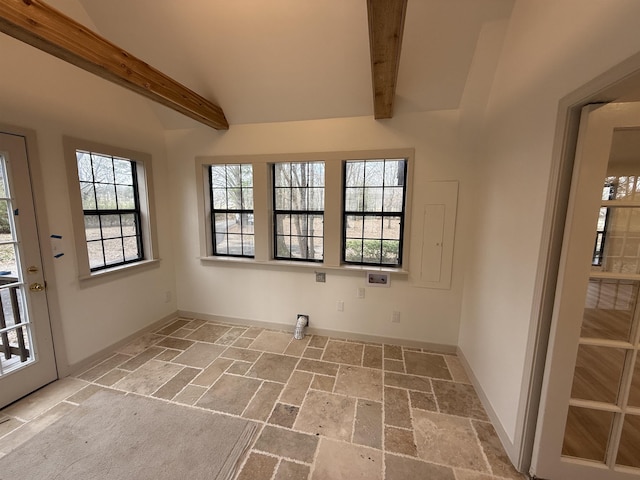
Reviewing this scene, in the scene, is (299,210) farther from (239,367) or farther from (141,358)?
(141,358)

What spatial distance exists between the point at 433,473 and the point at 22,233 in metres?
3.47

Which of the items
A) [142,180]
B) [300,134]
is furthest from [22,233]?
[300,134]

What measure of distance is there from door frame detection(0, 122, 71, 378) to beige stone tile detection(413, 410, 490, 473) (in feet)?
10.4

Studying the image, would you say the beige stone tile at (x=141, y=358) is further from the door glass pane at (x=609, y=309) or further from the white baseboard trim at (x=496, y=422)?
the door glass pane at (x=609, y=309)

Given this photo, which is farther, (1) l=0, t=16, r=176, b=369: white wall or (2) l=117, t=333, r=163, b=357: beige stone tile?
(2) l=117, t=333, r=163, b=357: beige stone tile

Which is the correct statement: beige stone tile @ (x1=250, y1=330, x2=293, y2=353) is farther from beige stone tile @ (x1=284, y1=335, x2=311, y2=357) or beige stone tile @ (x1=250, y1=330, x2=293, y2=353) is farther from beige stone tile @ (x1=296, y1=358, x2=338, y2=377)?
beige stone tile @ (x1=296, y1=358, x2=338, y2=377)

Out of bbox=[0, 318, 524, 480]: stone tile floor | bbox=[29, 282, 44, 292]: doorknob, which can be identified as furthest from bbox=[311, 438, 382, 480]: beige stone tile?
bbox=[29, 282, 44, 292]: doorknob

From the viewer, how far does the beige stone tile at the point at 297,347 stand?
2.77 m

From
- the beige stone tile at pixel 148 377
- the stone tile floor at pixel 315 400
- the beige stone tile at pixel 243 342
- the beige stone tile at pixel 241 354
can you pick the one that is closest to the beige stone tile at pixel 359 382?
the stone tile floor at pixel 315 400

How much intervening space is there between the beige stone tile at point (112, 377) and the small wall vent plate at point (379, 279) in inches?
104

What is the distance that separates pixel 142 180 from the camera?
9.99 ft

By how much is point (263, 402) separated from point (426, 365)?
1664 mm

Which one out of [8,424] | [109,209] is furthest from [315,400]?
[109,209]

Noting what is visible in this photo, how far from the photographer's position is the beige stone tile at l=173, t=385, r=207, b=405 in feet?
6.78
